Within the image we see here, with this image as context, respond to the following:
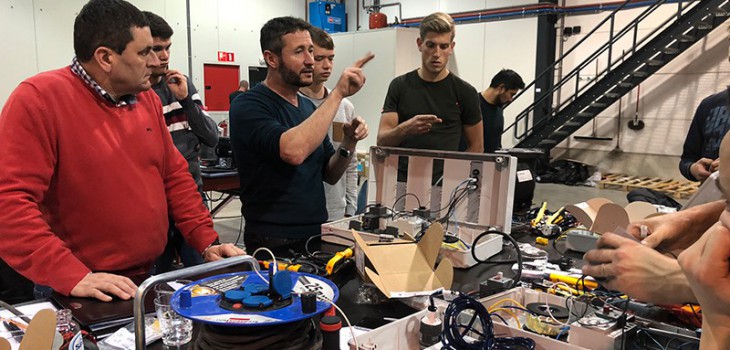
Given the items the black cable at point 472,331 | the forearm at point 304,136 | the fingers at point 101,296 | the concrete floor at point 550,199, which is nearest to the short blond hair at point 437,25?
the forearm at point 304,136

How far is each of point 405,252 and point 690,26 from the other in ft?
19.4

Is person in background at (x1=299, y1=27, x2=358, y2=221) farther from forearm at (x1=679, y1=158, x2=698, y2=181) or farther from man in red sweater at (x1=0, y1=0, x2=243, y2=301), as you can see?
forearm at (x1=679, y1=158, x2=698, y2=181)

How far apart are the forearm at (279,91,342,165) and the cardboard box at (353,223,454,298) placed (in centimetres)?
41

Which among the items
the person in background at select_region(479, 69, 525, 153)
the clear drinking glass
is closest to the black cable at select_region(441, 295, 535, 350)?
the clear drinking glass

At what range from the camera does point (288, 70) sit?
72.8 inches

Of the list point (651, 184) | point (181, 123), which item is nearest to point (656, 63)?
point (651, 184)

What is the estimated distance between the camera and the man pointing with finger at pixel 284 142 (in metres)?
1.70

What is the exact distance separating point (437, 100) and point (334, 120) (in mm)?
589

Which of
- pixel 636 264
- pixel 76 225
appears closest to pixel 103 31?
pixel 76 225

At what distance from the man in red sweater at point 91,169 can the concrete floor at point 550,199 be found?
301 centimetres

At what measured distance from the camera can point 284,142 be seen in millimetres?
1668

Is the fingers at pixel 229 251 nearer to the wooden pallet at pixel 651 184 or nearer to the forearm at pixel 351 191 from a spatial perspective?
the forearm at pixel 351 191

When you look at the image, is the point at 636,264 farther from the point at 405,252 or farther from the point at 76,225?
the point at 76,225

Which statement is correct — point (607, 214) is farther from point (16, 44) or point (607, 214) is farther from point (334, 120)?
point (16, 44)
